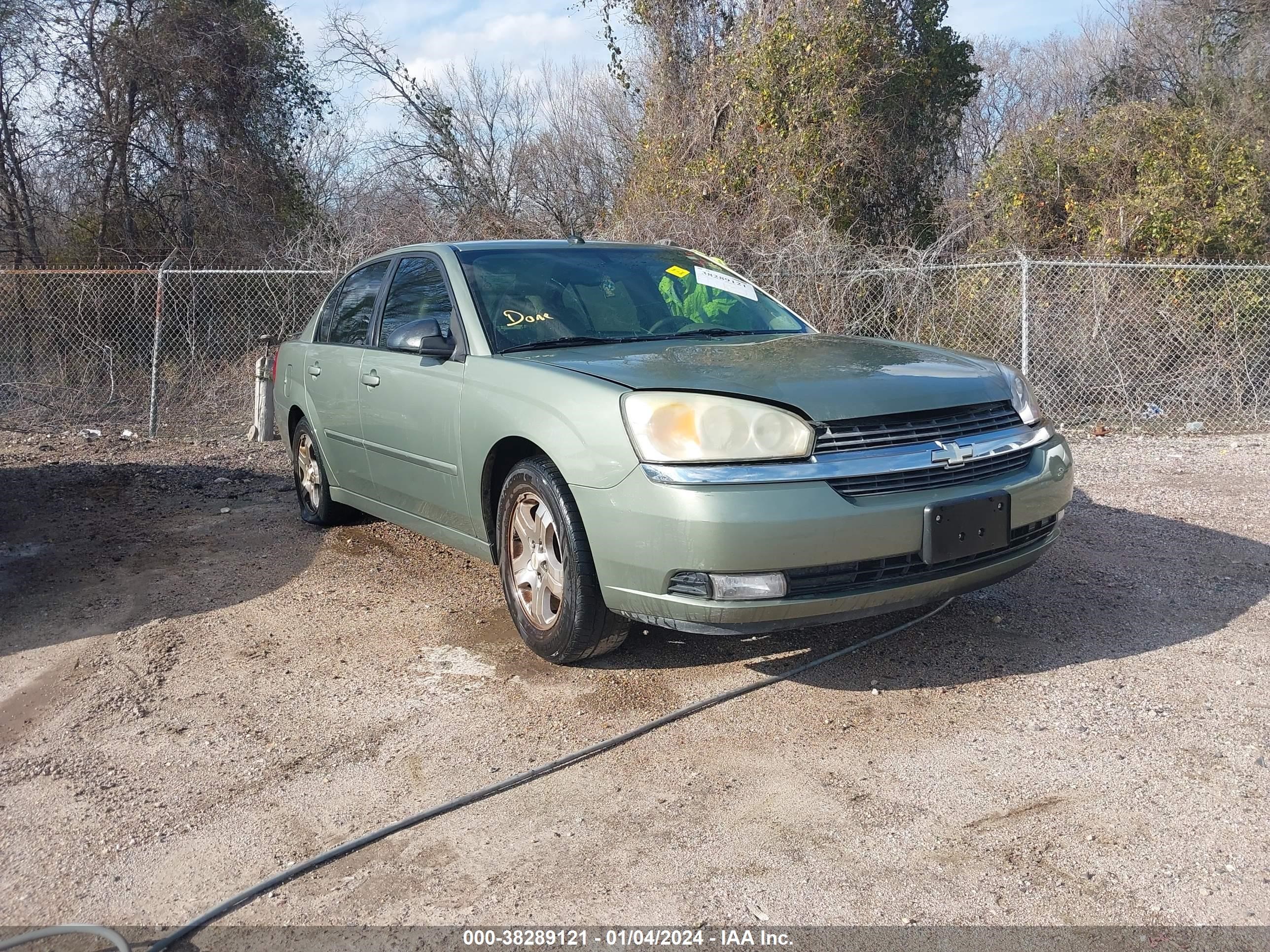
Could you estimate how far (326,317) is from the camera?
6.01 m

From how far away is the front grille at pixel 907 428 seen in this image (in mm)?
3295

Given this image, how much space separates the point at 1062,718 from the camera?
3.34m

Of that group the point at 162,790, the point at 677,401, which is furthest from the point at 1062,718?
the point at 162,790

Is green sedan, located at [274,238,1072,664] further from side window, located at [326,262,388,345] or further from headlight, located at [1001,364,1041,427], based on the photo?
side window, located at [326,262,388,345]

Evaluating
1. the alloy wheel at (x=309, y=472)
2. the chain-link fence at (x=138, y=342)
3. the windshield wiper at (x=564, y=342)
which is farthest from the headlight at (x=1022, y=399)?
the chain-link fence at (x=138, y=342)

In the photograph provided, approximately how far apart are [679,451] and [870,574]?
2.37ft

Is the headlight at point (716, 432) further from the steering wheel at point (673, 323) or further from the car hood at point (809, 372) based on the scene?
the steering wheel at point (673, 323)

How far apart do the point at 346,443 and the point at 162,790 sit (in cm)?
259

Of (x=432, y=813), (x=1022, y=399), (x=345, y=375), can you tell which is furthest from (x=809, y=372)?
(x=345, y=375)

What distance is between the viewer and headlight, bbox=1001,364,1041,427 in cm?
389

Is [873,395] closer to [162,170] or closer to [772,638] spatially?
[772,638]

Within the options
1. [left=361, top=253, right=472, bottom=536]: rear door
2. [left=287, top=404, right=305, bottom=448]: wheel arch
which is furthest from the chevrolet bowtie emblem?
[left=287, top=404, right=305, bottom=448]: wheel arch

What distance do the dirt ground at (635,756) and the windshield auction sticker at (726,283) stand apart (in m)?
1.69

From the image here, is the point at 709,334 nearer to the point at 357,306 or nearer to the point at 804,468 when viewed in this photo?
the point at 804,468
